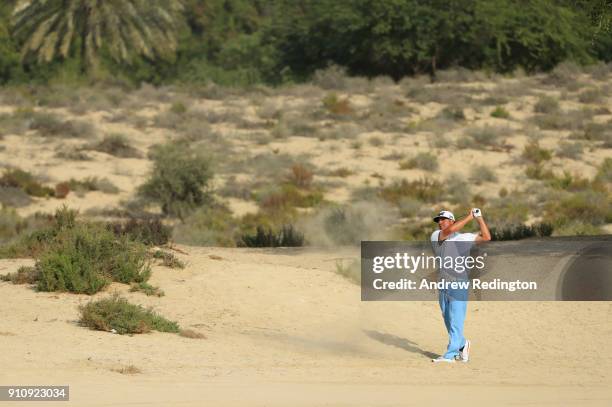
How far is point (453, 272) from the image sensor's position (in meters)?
11.2

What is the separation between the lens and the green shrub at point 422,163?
30.6 m

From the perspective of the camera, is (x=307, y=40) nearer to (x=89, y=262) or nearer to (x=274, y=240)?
(x=274, y=240)

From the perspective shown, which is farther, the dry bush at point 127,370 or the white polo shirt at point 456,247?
the white polo shirt at point 456,247

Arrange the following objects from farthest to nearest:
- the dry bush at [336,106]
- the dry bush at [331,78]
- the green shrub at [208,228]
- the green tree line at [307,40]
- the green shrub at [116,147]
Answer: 1. the dry bush at [331,78]
2. the green tree line at [307,40]
3. the dry bush at [336,106]
4. the green shrub at [116,147]
5. the green shrub at [208,228]

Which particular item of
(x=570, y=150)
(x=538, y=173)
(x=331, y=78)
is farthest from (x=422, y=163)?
(x=331, y=78)

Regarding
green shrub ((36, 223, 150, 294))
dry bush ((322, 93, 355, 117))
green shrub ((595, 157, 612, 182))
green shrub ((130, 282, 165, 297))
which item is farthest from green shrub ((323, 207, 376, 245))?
dry bush ((322, 93, 355, 117))

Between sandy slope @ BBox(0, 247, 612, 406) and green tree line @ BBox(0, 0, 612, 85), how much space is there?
90.1 ft

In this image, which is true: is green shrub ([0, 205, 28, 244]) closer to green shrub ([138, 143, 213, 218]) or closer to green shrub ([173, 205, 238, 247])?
green shrub ([173, 205, 238, 247])

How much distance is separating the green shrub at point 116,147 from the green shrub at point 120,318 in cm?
2032

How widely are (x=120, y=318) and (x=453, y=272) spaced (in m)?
Result: 3.56

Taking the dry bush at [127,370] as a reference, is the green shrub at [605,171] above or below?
below

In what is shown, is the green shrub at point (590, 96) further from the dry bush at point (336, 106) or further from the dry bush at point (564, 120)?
the dry bush at point (336, 106)

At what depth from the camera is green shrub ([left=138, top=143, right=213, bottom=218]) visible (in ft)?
85.3

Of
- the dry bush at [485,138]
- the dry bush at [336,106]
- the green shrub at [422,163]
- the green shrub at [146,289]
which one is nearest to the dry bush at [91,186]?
the green shrub at [422,163]
